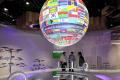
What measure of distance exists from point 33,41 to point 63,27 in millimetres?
5880

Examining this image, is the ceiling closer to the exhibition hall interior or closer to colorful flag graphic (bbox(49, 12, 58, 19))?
the exhibition hall interior

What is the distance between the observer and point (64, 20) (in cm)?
178

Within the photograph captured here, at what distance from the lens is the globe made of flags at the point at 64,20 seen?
178 cm

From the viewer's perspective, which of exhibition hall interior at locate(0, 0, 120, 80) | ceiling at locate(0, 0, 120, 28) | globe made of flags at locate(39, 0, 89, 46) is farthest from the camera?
exhibition hall interior at locate(0, 0, 120, 80)

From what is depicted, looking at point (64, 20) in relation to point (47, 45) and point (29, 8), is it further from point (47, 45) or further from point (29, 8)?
point (47, 45)

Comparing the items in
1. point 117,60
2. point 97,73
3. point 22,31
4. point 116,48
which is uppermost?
point 22,31

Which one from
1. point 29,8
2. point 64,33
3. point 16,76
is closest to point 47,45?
point 29,8

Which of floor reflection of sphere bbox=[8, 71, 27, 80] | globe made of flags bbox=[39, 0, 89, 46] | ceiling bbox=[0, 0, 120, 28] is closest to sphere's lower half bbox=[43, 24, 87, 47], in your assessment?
globe made of flags bbox=[39, 0, 89, 46]

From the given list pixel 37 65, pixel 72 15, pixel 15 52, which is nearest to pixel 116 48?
pixel 37 65

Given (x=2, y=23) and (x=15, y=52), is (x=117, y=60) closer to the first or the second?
(x=15, y=52)

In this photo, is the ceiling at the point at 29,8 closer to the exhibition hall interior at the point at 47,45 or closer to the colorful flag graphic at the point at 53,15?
the exhibition hall interior at the point at 47,45

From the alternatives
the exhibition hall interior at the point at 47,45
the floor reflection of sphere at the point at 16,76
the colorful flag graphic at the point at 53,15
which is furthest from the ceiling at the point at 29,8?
the colorful flag graphic at the point at 53,15

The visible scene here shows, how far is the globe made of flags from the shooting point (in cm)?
178

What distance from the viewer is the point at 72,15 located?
1.79 meters
